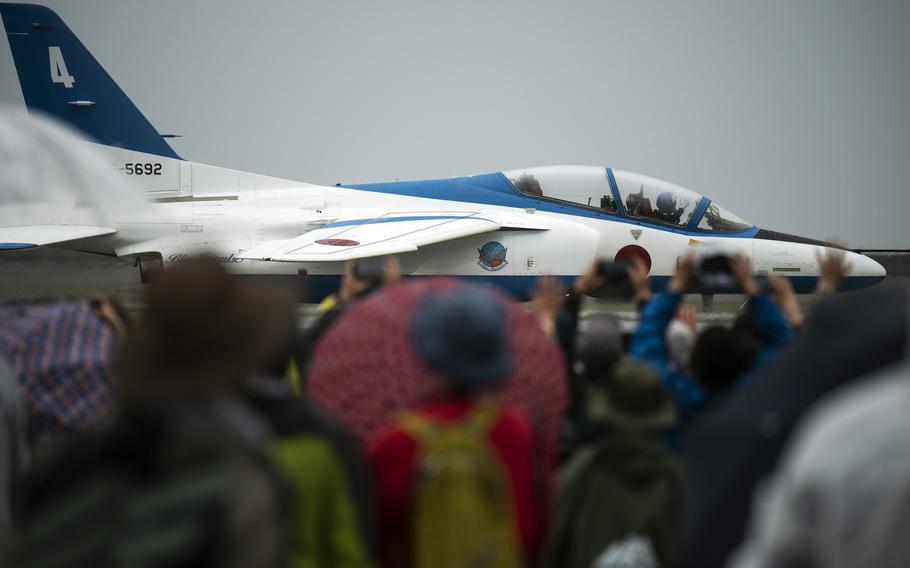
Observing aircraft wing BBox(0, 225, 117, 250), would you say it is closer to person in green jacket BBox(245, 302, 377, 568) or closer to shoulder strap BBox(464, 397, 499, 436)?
person in green jacket BBox(245, 302, 377, 568)

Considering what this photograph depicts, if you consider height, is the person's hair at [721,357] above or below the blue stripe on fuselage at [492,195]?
below

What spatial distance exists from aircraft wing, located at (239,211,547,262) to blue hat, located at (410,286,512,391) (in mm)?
10423

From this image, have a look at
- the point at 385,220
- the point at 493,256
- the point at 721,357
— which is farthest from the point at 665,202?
the point at 721,357

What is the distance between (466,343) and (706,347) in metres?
1.69

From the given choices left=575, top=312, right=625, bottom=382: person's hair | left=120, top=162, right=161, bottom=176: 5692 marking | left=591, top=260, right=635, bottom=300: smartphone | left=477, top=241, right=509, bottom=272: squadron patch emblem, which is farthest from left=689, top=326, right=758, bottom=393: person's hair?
left=120, top=162, right=161, bottom=176: 5692 marking

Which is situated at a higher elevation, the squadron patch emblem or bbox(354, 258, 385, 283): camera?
bbox(354, 258, 385, 283): camera

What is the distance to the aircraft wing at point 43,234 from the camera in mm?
12844

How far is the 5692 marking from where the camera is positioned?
15289 millimetres

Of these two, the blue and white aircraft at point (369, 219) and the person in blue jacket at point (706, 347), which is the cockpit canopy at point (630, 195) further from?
the person in blue jacket at point (706, 347)

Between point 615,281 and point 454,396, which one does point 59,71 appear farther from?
point 454,396

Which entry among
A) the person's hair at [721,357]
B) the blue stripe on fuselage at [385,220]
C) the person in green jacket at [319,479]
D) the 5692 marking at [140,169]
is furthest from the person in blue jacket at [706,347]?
the 5692 marking at [140,169]

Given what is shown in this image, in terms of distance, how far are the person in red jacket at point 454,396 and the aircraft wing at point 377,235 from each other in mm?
10361

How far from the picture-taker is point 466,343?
6.64 feet

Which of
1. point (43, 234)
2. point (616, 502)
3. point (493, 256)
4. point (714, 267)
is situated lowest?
point (43, 234)
